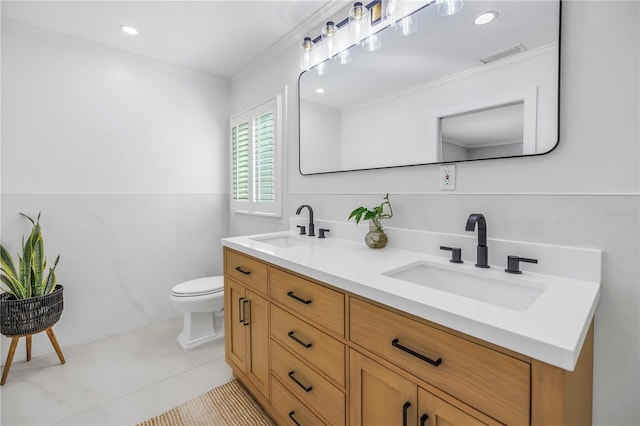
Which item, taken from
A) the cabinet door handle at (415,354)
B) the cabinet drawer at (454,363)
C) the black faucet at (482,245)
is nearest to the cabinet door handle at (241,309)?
the cabinet drawer at (454,363)

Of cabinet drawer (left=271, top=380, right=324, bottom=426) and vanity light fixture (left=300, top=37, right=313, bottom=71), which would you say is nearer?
cabinet drawer (left=271, top=380, right=324, bottom=426)

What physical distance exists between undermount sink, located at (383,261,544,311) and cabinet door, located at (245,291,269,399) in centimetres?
72

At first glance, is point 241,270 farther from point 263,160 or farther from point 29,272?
point 29,272

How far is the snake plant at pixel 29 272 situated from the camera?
190 centimetres

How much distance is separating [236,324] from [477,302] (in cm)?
140

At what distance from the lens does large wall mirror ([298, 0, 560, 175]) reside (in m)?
1.11

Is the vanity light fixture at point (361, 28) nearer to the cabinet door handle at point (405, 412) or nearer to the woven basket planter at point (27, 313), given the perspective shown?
the cabinet door handle at point (405, 412)

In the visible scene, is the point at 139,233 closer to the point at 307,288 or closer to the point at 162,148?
the point at 162,148

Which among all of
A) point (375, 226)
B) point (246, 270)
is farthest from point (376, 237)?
point (246, 270)

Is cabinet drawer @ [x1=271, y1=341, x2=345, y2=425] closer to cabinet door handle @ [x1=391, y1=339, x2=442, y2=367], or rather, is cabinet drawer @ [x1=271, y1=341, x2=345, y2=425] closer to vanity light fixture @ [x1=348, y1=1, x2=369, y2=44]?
cabinet door handle @ [x1=391, y1=339, x2=442, y2=367]

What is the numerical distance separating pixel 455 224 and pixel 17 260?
2.85 m

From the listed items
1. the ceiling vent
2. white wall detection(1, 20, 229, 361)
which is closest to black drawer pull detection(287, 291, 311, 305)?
the ceiling vent

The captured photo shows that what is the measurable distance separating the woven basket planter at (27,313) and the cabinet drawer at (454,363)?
213cm

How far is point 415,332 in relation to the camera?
2.71 feet
